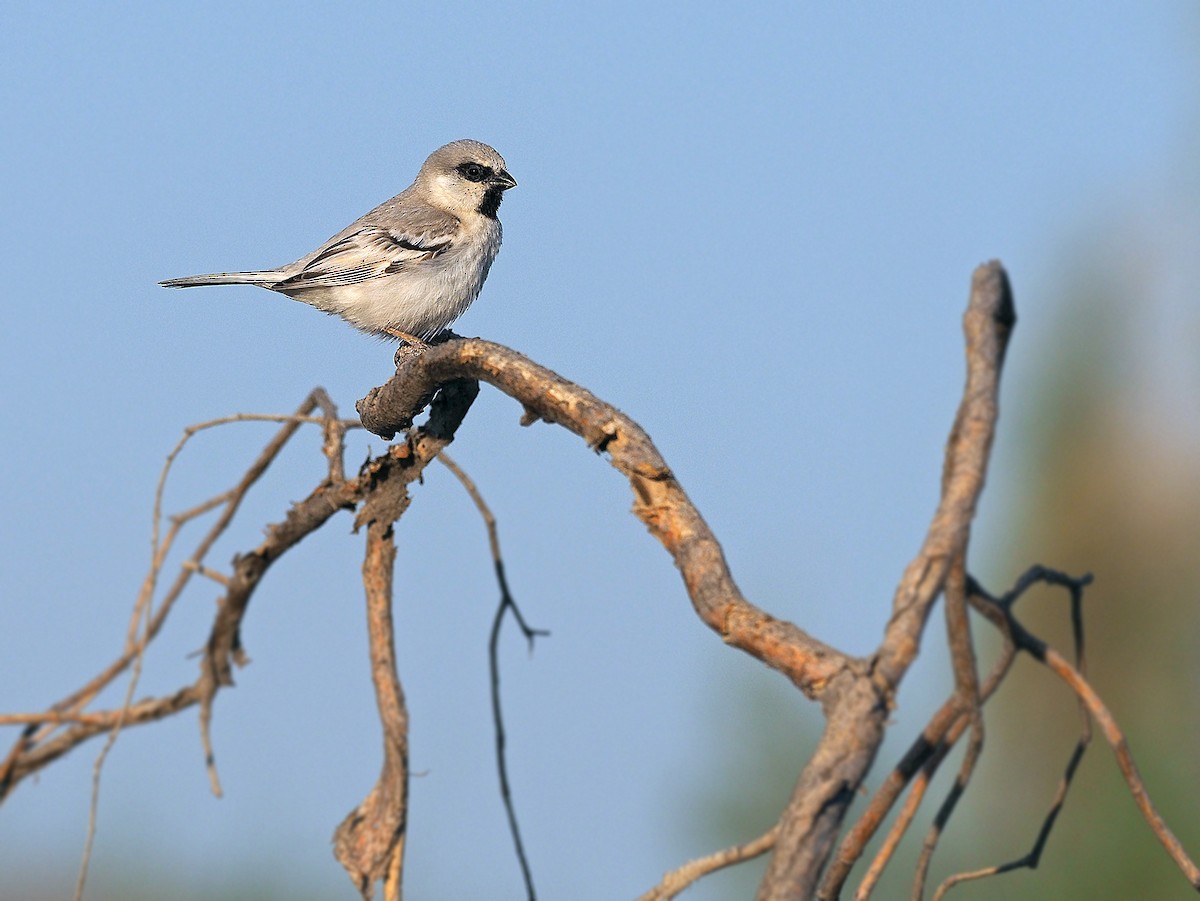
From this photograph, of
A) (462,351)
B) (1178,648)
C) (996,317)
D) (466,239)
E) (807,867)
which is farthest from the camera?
(1178,648)

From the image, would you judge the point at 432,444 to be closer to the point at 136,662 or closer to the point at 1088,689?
the point at 136,662

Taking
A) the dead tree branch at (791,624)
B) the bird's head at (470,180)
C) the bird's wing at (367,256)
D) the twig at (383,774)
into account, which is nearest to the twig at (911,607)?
the dead tree branch at (791,624)

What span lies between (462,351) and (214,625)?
183 centimetres

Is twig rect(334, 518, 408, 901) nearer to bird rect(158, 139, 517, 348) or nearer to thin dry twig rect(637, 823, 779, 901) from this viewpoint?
thin dry twig rect(637, 823, 779, 901)

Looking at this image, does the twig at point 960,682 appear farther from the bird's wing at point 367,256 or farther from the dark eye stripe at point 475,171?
the dark eye stripe at point 475,171

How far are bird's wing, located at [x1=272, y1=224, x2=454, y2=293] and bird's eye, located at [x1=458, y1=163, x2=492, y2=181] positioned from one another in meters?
0.56

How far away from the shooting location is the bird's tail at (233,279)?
6047mm

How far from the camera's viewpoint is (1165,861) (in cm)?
947

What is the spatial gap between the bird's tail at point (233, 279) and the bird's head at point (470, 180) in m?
1.11

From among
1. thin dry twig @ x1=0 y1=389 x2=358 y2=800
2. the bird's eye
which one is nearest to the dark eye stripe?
the bird's eye

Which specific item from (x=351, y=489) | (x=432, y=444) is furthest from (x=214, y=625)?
(x=432, y=444)

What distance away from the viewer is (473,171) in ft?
23.4

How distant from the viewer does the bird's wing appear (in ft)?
21.0

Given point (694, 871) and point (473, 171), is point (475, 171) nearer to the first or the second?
point (473, 171)
